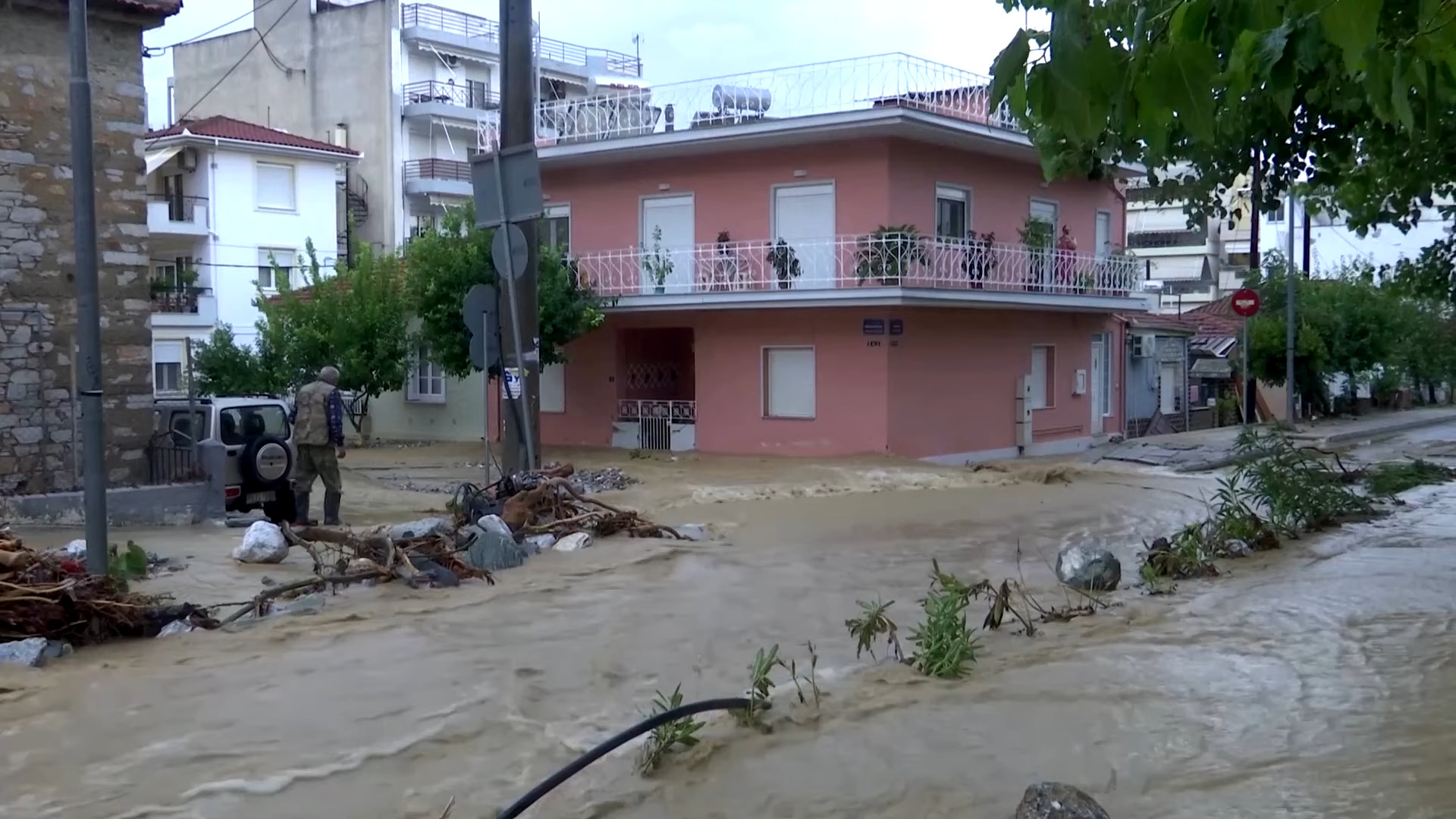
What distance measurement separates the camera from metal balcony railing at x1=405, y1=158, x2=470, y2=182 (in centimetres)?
4134

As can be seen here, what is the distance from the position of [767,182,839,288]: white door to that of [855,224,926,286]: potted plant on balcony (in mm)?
747

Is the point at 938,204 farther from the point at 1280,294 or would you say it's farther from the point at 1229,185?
the point at 1280,294

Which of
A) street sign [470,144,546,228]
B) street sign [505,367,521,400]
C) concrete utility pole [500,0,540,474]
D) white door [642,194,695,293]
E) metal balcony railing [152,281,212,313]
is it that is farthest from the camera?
metal balcony railing [152,281,212,313]

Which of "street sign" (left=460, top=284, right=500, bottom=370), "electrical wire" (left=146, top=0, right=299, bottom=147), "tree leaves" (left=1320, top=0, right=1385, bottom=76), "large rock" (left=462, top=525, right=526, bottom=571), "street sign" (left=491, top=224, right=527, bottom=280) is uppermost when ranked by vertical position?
"electrical wire" (left=146, top=0, right=299, bottom=147)

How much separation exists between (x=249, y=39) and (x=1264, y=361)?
108 feet

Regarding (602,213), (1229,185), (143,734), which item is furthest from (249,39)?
(143,734)

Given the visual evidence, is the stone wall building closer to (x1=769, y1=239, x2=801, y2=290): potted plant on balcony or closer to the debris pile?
the debris pile

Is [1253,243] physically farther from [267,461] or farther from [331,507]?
[267,461]

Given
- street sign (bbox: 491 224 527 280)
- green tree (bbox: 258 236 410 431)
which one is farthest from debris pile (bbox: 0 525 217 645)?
green tree (bbox: 258 236 410 431)

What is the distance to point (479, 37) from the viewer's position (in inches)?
1730

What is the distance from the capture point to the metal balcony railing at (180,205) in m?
35.5

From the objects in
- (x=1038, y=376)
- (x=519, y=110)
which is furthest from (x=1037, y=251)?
(x=519, y=110)

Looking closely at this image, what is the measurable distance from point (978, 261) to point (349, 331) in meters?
11.8

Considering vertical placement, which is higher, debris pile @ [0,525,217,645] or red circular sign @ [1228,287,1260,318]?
red circular sign @ [1228,287,1260,318]
